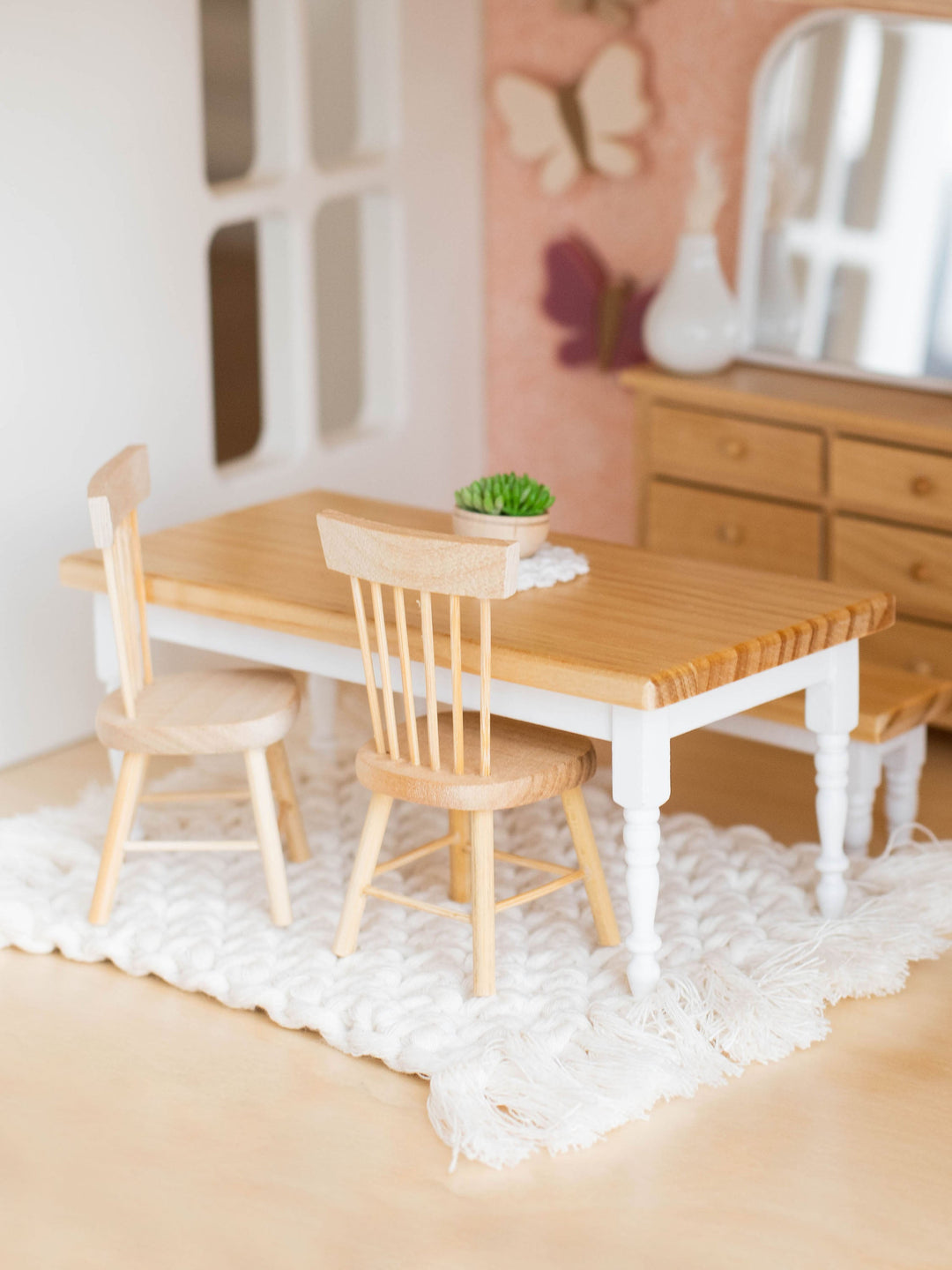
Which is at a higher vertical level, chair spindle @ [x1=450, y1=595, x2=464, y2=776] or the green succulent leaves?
the green succulent leaves

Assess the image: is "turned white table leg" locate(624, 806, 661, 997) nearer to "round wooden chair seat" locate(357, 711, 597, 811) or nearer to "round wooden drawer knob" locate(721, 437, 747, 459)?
"round wooden chair seat" locate(357, 711, 597, 811)

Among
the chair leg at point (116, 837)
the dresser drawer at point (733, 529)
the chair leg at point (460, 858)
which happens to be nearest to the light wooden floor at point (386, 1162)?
the chair leg at point (116, 837)

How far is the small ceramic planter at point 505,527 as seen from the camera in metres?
3.07

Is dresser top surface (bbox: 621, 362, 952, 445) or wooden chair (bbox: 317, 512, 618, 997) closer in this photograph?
wooden chair (bbox: 317, 512, 618, 997)

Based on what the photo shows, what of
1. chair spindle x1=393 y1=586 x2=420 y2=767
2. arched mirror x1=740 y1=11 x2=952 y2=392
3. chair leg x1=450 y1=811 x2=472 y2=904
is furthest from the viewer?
arched mirror x1=740 y1=11 x2=952 y2=392

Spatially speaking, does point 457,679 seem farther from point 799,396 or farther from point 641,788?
point 799,396

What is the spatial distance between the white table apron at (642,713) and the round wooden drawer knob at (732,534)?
4.06ft

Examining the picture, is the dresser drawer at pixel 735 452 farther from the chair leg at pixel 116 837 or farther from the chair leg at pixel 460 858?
the chair leg at pixel 116 837

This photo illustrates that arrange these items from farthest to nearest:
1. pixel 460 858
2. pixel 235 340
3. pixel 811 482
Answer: pixel 235 340 → pixel 811 482 → pixel 460 858

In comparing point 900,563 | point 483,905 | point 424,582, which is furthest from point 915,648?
point 424,582

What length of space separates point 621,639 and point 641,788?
0.24 meters

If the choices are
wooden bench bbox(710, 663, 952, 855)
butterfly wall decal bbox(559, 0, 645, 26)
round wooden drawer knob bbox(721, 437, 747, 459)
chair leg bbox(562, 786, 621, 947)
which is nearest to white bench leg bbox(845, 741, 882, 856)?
wooden bench bbox(710, 663, 952, 855)

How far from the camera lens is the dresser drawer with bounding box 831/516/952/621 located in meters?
3.89

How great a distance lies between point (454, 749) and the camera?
9.24 ft
